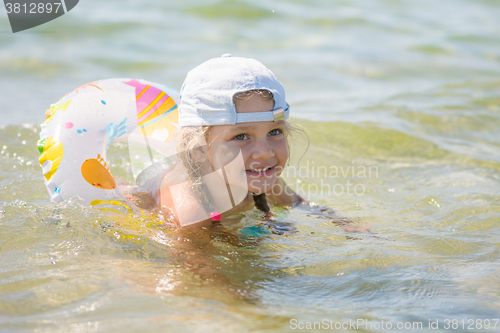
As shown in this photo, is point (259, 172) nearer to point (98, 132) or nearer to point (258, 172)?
point (258, 172)

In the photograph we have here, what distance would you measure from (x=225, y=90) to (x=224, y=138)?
0.28 m

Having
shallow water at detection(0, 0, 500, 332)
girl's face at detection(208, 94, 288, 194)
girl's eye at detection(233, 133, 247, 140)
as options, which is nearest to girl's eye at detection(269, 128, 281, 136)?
girl's face at detection(208, 94, 288, 194)

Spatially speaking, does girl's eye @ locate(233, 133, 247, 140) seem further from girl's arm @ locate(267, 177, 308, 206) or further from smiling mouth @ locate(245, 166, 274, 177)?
girl's arm @ locate(267, 177, 308, 206)

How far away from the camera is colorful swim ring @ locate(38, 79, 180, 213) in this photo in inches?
120

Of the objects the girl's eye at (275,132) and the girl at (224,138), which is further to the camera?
the girl's eye at (275,132)

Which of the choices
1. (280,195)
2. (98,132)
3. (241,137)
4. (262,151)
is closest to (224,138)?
(241,137)

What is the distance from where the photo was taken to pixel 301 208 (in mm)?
3793

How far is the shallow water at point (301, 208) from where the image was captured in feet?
7.29

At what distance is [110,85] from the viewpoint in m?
3.51

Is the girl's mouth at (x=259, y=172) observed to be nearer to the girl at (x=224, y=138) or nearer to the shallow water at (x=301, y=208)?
the girl at (x=224, y=138)

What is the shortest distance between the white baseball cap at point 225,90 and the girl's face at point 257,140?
4cm

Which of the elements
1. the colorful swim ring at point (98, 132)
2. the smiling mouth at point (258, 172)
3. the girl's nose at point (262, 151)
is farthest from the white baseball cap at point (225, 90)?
the colorful swim ring at point (98, 132)

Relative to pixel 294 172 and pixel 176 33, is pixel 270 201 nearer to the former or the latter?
pixel 294 172

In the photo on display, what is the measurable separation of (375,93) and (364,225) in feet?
12.5
